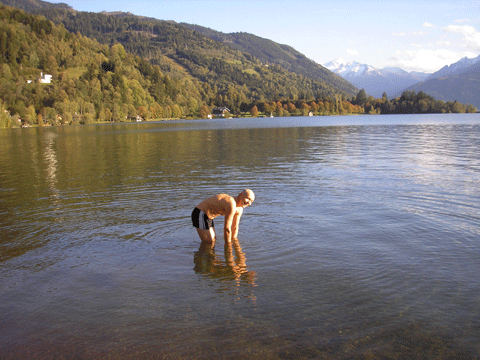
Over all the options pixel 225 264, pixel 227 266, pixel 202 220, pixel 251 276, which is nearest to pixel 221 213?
pixel 202 220

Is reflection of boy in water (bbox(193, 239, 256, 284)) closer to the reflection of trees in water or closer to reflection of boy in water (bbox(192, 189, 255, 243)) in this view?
the reflection of trees in water

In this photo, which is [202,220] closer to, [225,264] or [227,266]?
[225,264]

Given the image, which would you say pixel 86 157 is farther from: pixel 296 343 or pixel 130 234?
pixel 296 343

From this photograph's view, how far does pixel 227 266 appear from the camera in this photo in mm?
11148

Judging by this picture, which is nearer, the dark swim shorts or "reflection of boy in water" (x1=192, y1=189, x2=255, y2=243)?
"reflection of boy in water" (x1=192, y1=189, x2=255, y2=243)

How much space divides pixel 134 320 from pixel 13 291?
388cm

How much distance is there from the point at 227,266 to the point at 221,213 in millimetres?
1895

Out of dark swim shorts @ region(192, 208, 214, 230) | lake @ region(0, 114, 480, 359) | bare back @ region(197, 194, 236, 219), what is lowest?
lake @ region(0, 114, 480, 359)

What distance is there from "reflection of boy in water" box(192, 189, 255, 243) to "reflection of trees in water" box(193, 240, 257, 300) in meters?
0.36

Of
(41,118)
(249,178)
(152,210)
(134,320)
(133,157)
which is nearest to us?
(134,320)

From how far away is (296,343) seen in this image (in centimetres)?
732

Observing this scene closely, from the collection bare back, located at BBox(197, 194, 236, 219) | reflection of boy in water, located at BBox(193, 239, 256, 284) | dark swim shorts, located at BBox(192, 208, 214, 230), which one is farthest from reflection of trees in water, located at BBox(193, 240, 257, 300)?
→ bare back, located at BBox(197, 194, 236, 219)

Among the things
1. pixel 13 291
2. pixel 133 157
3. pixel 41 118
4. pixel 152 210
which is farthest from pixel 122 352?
pixel 41 118

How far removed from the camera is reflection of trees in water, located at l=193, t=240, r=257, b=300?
10047 millimetres
